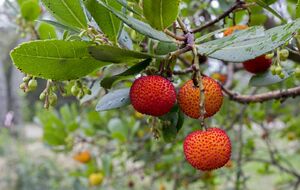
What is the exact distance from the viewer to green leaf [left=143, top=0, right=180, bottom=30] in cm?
76

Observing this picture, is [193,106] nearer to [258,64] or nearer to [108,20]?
[108,20]

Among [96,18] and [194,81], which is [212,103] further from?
[96,18]

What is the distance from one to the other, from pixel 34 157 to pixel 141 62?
5781 mm

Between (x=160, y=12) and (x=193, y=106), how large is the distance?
0.18m

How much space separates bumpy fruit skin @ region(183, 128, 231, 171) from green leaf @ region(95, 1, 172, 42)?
186 mm

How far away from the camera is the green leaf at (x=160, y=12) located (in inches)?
29.7

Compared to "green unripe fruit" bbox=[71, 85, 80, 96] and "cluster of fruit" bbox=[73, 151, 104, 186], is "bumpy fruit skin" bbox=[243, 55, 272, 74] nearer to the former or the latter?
"green unripe fruit" bbox=[71, 85, 80, 96]

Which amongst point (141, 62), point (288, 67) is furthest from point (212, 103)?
point (288, 67)

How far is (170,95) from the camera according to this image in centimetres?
81

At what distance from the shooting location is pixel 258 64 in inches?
43.6

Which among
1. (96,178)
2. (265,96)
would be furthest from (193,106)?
(96,178)

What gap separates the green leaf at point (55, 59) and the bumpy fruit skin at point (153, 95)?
0.09 meters

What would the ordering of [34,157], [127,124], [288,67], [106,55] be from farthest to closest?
[34,157], [127,124], [288,67], [106,55]

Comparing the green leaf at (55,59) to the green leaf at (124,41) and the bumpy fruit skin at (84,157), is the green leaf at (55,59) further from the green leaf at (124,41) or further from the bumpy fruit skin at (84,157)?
the bumpy fruit skin at (84,157)
